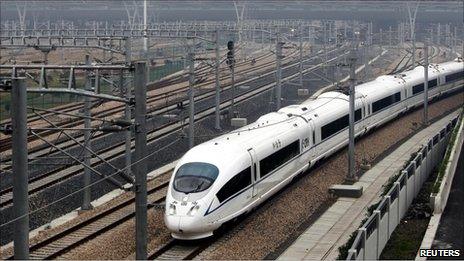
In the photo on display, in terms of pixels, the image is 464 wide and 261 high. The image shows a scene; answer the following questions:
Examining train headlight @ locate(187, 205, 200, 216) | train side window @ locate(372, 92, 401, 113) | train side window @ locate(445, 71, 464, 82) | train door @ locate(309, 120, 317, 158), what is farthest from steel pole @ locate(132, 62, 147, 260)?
train side window @ locate(445, 71, 464, 82)

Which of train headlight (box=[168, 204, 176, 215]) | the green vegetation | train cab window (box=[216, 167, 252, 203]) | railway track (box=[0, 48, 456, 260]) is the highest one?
train cab window (box=[216, 167, 252, 203])

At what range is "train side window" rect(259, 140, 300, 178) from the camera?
2128 centimetres

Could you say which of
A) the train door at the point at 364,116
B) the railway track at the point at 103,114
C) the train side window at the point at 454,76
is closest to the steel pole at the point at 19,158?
the railway track at the point at 103,114

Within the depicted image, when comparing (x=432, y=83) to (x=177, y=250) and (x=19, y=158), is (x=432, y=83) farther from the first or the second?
(x=19, y=158)

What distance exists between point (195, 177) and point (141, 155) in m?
6.49

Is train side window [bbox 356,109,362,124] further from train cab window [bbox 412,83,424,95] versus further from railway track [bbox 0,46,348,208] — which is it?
train cab window [bbox 412,83,424,95]

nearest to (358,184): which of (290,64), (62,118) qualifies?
(62,118)

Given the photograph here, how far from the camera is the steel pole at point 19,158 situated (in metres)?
10.0

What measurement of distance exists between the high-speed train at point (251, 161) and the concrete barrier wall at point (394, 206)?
3.89 meters

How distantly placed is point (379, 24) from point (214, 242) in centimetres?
12095

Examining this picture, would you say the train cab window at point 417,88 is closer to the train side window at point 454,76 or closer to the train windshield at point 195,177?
the train side window at point 454,76

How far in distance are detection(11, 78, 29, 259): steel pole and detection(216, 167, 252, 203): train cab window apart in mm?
8286

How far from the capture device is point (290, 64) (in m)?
66.5

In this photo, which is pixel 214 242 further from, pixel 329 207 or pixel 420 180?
pixel 420 180
